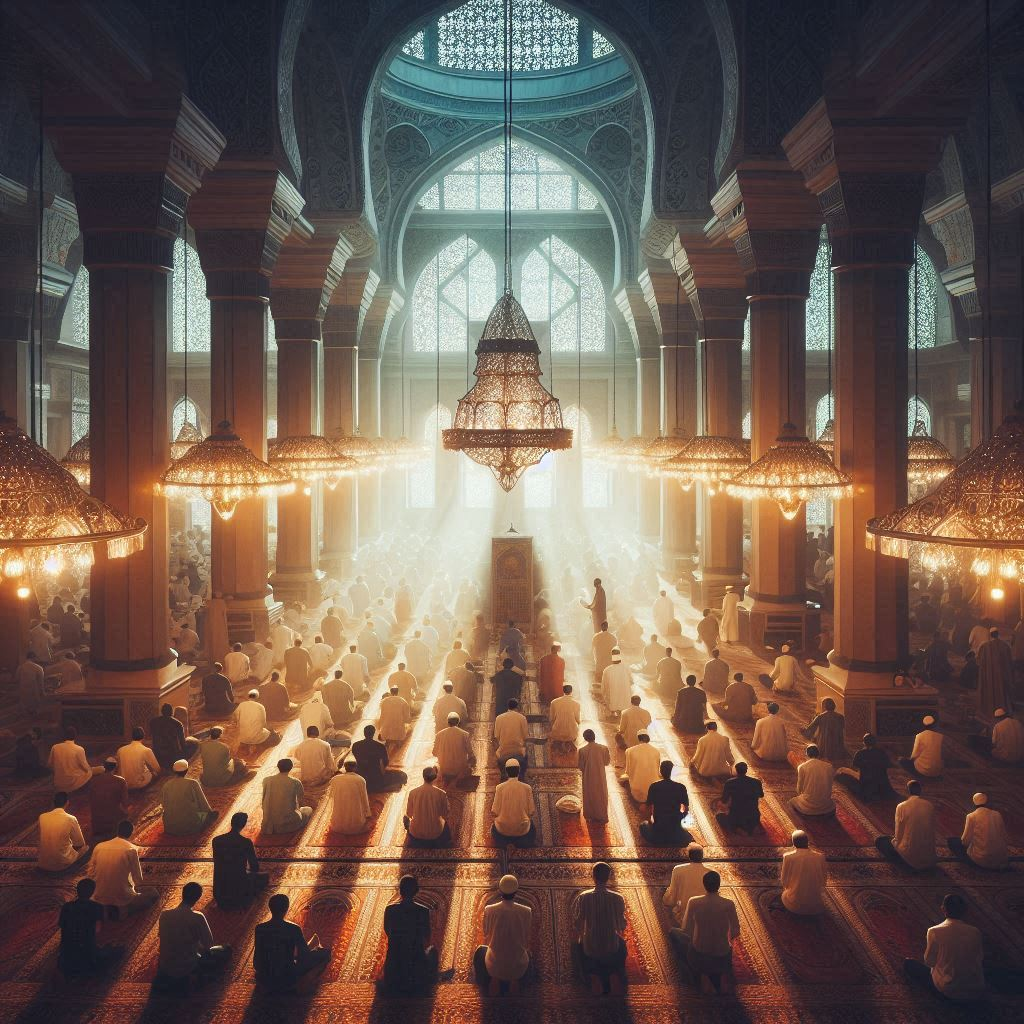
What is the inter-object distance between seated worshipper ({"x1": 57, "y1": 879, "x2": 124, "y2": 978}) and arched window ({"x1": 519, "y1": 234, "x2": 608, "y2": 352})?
1926 cm

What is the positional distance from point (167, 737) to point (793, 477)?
500 centimetres

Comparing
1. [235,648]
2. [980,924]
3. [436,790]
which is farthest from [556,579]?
[980,924]

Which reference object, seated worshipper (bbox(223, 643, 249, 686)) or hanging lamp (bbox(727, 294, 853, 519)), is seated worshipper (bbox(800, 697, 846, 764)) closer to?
hanging lamp (bbox(727, 294, 853, 519))

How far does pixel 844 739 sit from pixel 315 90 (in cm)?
920

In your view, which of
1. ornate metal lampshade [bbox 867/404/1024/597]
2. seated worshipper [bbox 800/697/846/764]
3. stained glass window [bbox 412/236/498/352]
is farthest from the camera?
stained glass window [bbox 412/236/498/352]

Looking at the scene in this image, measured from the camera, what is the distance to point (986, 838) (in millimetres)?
5461

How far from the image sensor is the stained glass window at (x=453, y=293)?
2236 cm

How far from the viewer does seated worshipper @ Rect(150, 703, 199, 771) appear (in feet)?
23.0

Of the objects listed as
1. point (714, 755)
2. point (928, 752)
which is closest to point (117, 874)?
point (714, 755)

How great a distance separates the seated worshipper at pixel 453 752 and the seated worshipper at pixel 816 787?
2.41 metres

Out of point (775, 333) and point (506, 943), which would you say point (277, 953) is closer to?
point (506, 943)

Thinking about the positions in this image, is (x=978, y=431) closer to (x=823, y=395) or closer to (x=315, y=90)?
(x=315, y=90)

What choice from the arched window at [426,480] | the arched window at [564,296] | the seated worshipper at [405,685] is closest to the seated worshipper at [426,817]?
the seated worshipper at [405,685]

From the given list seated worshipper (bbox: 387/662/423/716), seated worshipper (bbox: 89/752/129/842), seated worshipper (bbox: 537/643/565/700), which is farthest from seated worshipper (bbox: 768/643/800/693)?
seated worshipper (bbox: 89/752/129/842)
